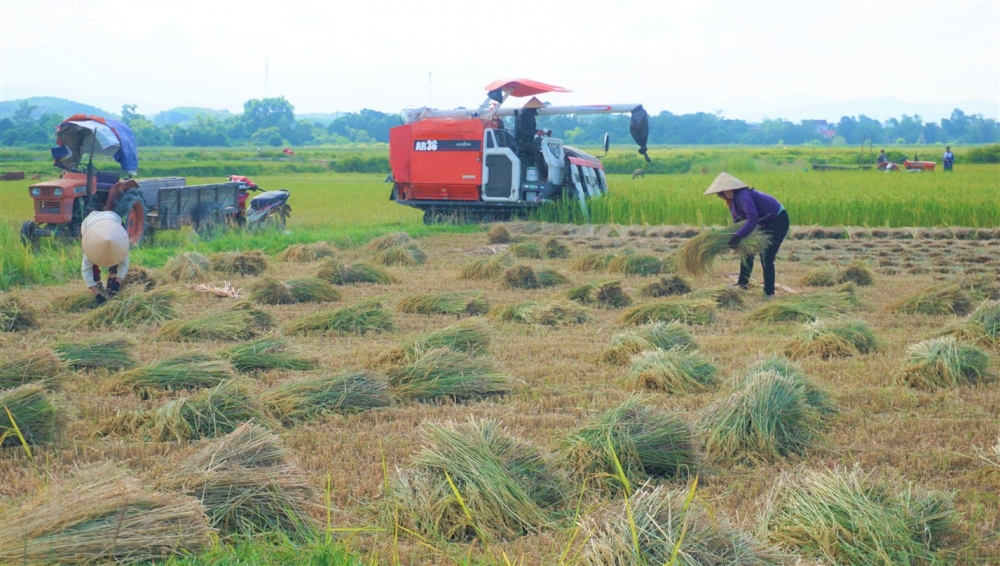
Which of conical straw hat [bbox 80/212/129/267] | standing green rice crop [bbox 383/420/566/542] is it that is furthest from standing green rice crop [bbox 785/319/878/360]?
conical straw hat [bbox 80/212/129/267]

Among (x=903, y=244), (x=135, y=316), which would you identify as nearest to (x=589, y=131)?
(x=903, y=244)

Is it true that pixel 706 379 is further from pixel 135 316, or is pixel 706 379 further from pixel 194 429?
pixel 135 316

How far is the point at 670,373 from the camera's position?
17.7 feet

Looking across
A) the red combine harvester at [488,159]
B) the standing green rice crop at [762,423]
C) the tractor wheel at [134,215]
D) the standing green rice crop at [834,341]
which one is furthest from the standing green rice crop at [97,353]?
the red combine harvester at [488,159]

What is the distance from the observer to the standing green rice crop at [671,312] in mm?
7520

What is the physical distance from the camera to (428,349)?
5.97 metres

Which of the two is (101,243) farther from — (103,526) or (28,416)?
(103,526)

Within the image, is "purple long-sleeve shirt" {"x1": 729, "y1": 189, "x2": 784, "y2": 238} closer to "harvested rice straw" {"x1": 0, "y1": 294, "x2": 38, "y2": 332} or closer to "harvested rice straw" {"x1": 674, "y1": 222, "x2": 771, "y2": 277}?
"harvested rice straw" {"x1": 674, "y1": 222, "x2": 771, "y2": 277}

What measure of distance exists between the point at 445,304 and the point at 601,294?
Answer: 5.03ft

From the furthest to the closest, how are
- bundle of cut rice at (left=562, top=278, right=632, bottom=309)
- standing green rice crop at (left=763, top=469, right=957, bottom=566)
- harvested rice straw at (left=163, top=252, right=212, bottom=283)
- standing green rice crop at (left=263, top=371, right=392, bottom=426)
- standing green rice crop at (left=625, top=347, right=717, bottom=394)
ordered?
harvested rice straw at (left=163, top=252, right=212, bottom=283) → bundle of cut rice at (left=562, top=278, right=632, bottom=309) → standing green rice crop at (left=625, top=347, right=717, bottom=394) → standing green rice crop at (left=263, top=371, right=392, bottom=426) → standing green rice crop at (left=763, top=469, right=957, bottom=566)

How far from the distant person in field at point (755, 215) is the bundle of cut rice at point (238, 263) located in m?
5.23

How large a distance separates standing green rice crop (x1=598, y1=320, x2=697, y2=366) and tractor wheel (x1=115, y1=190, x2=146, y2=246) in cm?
782

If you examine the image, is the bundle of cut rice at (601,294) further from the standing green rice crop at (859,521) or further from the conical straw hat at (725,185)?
the standing green rice crop at (859,521)

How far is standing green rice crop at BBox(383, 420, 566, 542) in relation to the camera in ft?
11.2
